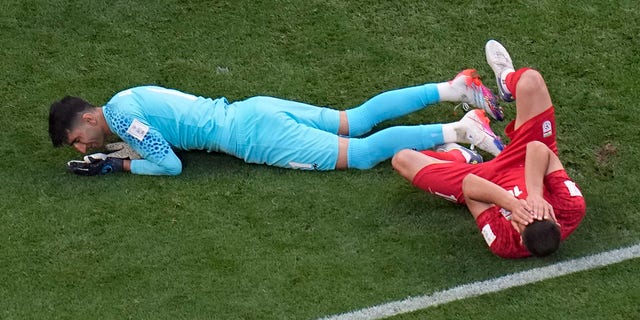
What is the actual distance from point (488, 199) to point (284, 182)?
1.19m

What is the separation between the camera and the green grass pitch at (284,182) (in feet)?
15.0

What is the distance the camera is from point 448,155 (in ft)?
16.8

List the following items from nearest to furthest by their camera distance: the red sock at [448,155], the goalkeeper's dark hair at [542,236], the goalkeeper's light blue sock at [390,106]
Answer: the goalkeeper's dark hair at [542,236] → the red sock at [448,155] → the goalkeeper's light blue sock at [390,106]

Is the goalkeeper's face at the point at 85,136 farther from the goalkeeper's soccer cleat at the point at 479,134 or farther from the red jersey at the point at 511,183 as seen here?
the goalkeeper's soccer cleat at the point at 479,134

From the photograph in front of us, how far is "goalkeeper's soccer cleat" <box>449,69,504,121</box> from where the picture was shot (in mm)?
5398

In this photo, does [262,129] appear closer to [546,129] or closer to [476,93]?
[476,93]

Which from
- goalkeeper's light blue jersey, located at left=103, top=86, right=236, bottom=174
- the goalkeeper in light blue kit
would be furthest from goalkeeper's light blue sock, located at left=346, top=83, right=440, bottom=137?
goalkeeper's light blue jersey, located at left=103, top=86, right=236, bottom=174

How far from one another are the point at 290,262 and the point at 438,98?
1415mm

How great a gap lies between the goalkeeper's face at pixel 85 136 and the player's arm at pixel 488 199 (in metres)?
2.05

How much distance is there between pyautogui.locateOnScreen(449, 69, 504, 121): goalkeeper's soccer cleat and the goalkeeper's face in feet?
6.68

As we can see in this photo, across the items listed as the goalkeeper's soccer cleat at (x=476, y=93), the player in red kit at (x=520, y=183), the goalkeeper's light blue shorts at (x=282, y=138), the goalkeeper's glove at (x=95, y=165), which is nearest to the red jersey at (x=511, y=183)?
the player in red kit at (x=520, y=183)

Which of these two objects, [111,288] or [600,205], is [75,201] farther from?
[600,205]

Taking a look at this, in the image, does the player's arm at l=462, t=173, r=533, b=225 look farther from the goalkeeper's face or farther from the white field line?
the goalkeeper's face

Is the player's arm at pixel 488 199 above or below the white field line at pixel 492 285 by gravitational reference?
above
